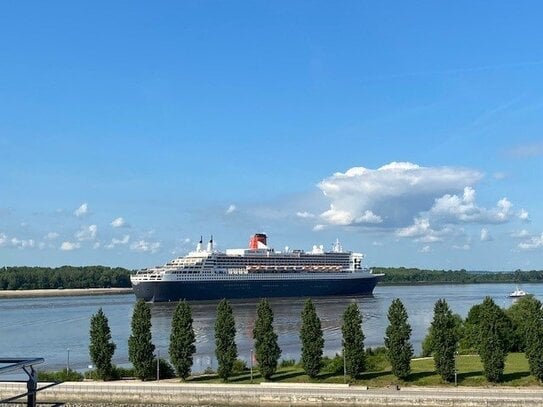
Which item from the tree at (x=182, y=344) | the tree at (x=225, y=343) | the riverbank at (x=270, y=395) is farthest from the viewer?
the tree at (x=182, y=344)

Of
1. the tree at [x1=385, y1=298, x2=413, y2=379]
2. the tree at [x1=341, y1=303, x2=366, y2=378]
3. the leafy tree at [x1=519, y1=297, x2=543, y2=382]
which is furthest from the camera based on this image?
the tree at [x1=341, y1=303, x2=366, y2=378]

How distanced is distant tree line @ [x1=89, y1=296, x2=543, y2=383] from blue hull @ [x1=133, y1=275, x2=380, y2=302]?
66.7 m

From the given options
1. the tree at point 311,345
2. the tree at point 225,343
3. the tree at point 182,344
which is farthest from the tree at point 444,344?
the tree at point 182,344

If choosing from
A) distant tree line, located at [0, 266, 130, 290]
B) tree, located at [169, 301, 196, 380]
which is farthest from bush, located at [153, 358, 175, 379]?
distant tree line, located at [0, 266, 130, 290]

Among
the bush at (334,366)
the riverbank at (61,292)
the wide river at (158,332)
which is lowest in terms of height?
the wide river at (158,332)

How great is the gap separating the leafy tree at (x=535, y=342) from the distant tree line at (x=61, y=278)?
14501 cm

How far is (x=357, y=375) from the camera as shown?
30562 millimetres

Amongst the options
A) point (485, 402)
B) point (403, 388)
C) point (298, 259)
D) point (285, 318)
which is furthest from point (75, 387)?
point (298, 259)

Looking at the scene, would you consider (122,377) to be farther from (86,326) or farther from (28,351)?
(86,326)

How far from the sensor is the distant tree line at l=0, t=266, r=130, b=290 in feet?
516

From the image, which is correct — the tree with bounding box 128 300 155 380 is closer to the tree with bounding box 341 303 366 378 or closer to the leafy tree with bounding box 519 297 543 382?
the tree with bounding box 341 303 366 378

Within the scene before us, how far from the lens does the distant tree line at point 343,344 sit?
2936 centimetres

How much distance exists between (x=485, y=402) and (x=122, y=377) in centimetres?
1750

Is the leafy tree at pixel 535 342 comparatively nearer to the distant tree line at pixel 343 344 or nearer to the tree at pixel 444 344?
the distant tree line at pixel 343 344
